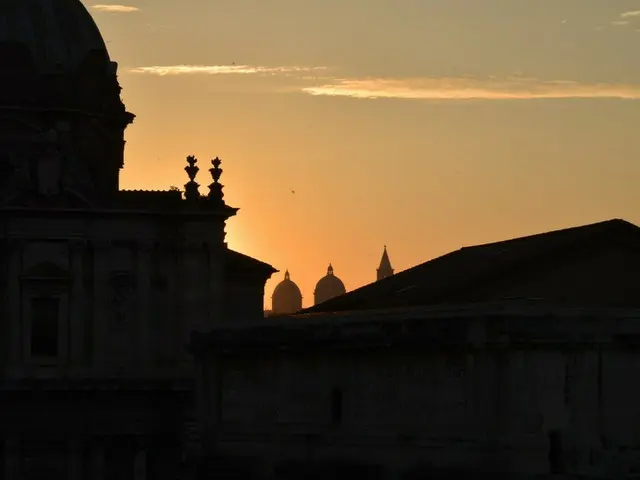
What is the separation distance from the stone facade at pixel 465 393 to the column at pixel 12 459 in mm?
11524

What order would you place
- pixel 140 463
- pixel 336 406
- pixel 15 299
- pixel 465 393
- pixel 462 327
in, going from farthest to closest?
pixel 15 299
pixel 140 463
pixel 336 406
pixel 465 393
pixel 462 327

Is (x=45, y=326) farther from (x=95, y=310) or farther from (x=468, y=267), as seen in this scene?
(x=468, y=267)

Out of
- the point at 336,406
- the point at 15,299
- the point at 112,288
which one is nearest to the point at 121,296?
the point at 112,288

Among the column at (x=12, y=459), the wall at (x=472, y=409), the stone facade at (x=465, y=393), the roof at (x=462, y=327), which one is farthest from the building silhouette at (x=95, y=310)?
the wall at (x=472, y=409)

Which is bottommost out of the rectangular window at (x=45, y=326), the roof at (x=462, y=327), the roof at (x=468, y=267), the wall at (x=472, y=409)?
the wall at (x=472, y=409)

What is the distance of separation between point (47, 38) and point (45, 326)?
1087 centimetres

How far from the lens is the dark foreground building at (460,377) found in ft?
190

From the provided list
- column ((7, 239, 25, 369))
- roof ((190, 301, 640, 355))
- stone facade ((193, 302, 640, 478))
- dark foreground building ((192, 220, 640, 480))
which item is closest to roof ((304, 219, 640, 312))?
dark foreground building ((192, 220, 640, 480))

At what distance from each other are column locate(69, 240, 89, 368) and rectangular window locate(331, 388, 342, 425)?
14534 mm

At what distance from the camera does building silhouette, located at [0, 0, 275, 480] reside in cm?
7544

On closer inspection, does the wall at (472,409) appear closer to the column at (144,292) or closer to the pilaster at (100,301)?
the column at (144,292)

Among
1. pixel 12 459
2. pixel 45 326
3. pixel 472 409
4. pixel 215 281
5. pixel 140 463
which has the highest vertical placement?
pixel 215 281

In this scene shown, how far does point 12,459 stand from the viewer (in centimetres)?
A: 7481

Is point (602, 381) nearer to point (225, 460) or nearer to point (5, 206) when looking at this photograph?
point (225, 460)
